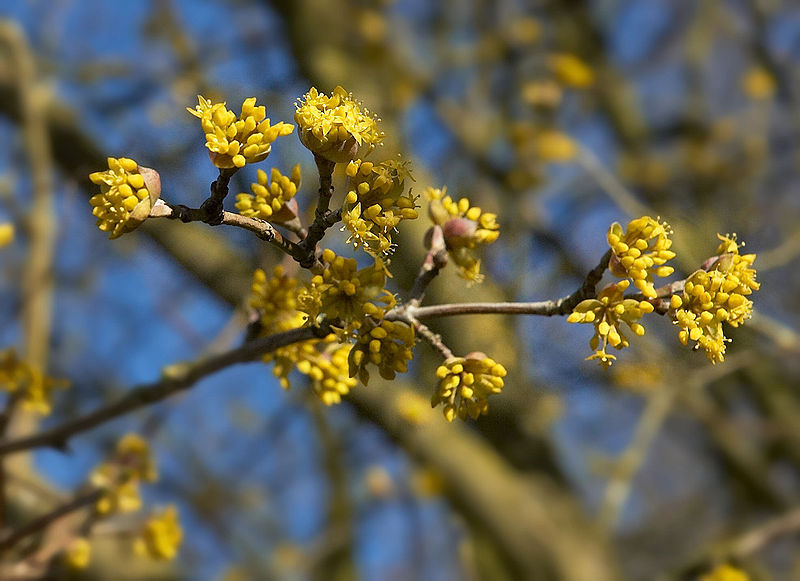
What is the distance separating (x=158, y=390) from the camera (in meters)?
1.15

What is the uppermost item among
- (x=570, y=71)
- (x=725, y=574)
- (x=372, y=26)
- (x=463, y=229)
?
(x=570, y=71)

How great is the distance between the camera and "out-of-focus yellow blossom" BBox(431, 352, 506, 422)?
94 centimetres

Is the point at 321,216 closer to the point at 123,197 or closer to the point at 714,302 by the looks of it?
the point at 123,197

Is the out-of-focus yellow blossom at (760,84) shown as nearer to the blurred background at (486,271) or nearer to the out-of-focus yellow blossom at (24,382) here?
the blurred background at (486,271)

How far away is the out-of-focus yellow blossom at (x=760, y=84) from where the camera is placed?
4414 mm

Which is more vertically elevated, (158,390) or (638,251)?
(638,251)

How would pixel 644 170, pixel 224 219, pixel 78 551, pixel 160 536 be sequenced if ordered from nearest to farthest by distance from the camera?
pixel 224 219 → pixel 78 551 → pixel 160 536 → pixel 644 170

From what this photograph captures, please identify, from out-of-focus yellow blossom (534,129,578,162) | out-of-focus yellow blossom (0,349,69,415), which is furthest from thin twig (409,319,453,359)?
out-of-focus yellow blossom (534,129,578,162)

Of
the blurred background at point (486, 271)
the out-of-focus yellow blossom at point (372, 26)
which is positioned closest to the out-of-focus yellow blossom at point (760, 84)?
the blurred background at point (486, 271)

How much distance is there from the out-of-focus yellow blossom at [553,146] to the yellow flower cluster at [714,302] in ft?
8.52

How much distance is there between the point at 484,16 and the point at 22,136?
292 centimetres

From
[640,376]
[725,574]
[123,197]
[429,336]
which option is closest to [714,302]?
[429,336]

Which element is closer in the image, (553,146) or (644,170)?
(553,146)

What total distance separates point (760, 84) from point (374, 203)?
14.6ft
